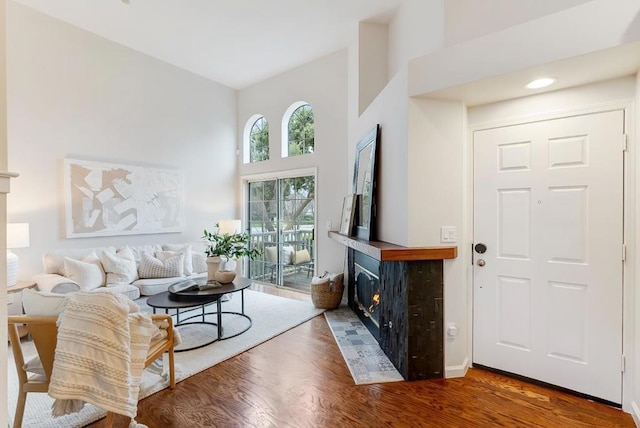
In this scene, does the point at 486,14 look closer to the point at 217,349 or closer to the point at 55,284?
the point at 217,349

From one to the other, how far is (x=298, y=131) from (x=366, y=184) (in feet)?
8.08

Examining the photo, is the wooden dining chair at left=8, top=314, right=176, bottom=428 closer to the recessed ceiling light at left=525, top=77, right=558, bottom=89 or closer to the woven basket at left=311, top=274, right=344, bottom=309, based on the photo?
the woven basket at left=311, top=274, right=344, bottom=309

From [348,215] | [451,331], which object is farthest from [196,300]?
[451,331]

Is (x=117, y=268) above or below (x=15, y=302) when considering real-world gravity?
above

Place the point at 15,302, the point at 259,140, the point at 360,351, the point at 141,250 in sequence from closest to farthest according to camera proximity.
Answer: the point at 360,351, the point at 15,302, the point at 141,250, the point at 259,140

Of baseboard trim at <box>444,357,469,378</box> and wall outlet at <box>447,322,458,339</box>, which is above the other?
wall outlet at <box>447,322,458,339</box>

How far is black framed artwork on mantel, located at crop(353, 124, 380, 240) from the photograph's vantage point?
305 centimetres

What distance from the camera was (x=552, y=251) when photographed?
227 centimetres

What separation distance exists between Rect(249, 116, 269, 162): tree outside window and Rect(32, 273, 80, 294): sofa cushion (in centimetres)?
352

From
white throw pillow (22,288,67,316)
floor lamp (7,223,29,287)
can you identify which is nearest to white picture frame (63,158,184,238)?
floor lamp (7,223,29,287)

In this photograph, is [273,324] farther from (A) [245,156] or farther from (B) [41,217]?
(A) [245,156]

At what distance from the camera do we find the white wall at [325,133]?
181 inches

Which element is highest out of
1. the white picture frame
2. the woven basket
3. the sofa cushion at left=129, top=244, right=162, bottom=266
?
the white picture frame

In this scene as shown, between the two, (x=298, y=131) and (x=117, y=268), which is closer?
(x=117, y=268)
